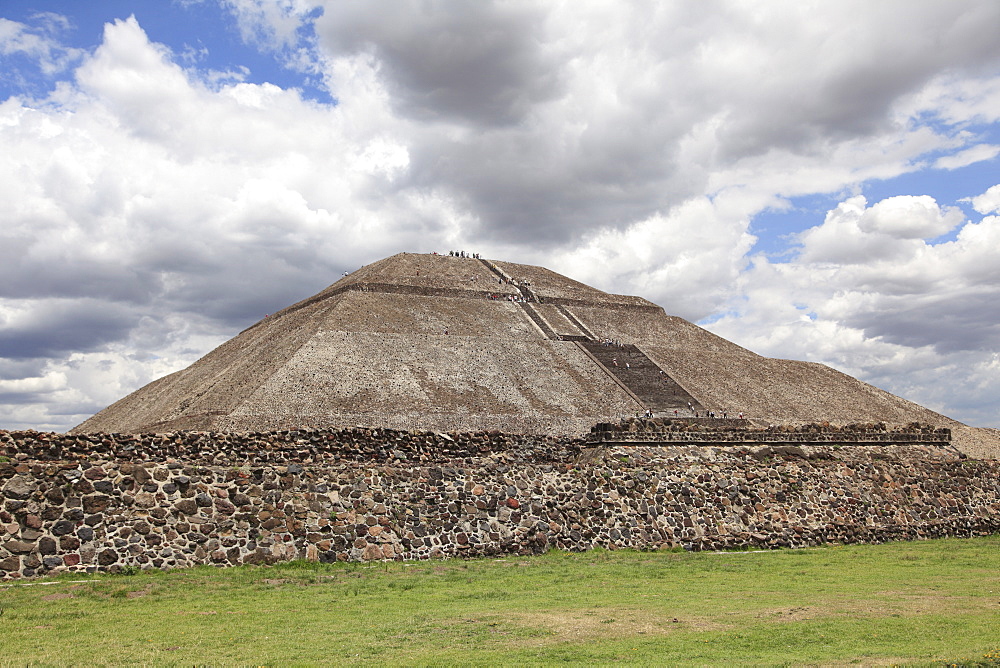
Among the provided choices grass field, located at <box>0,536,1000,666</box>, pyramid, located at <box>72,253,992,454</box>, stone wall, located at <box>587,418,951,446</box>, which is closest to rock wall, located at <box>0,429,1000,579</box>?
stone wall, located at <box>587,418,951,446</box>

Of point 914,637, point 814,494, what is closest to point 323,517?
point 914,637

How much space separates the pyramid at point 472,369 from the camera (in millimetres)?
45844

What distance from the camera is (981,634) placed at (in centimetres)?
1133

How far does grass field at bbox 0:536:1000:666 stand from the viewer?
420 inches

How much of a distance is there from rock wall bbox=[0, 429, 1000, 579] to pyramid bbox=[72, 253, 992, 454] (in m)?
20.2

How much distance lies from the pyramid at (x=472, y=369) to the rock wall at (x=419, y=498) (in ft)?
66.4

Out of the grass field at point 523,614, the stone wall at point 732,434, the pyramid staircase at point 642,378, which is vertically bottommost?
the grass field at point 523,614

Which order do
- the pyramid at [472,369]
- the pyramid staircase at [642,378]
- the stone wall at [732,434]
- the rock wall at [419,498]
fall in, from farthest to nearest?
the pyramid staircase at [642,378], the pyramid at [472,369], the stone wall at [732,434], the rock wall at [419,498]

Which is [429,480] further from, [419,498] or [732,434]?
[732,434]

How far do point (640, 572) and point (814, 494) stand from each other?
31.7ft

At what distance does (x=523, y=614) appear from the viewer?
13781mm

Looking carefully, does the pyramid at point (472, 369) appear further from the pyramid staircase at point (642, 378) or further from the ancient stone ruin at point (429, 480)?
the ancient stone ruin at point (429, 480)

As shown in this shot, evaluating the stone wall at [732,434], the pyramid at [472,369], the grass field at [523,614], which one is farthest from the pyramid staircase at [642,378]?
the grass field at [523,614]

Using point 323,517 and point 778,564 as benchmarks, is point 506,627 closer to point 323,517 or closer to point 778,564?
point 323,517
